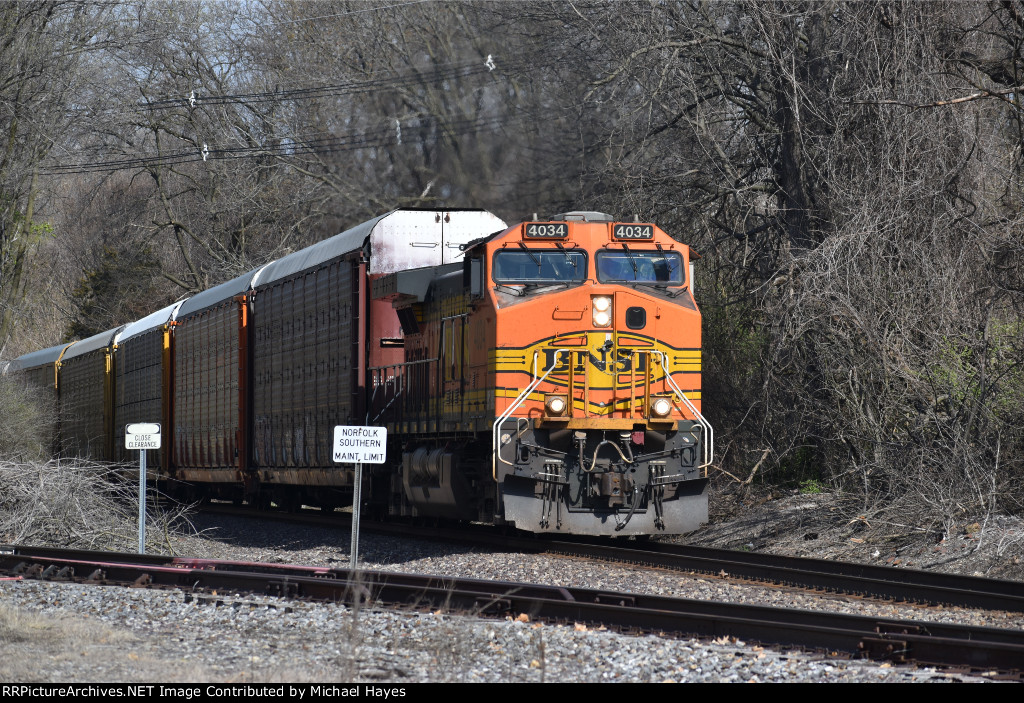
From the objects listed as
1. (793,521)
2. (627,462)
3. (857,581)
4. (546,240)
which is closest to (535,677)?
(857,581)

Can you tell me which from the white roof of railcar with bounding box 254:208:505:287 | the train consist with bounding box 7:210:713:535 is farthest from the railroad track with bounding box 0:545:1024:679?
the white roof of railcar with bounding box 254:208:505:287

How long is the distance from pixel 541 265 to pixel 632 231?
111cm

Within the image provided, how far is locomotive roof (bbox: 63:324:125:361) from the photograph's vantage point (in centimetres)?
2794

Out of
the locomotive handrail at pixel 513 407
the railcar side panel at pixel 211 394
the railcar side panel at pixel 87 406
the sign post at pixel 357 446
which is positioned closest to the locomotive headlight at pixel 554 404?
the locomotive handrail at pixel 513 407

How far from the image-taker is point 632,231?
13.0m

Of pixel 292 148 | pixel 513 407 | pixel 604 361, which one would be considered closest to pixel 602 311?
A: pixel 604 361

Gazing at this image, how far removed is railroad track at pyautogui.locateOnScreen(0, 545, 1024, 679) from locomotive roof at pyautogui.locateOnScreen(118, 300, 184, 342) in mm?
12937

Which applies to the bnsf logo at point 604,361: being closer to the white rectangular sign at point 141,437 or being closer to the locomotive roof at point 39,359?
the white rectangular sign at point 141,437

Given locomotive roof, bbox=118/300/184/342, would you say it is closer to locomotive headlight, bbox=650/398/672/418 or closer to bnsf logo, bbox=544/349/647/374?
bnsf logo, bbox=544/349/647/374

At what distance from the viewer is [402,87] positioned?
1195 inches

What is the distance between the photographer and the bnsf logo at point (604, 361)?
1258 cm

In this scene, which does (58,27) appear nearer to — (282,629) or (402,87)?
(402,87)

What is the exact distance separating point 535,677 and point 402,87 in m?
25.6

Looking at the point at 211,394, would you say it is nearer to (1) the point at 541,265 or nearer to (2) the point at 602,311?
(1) the point at 541,265
